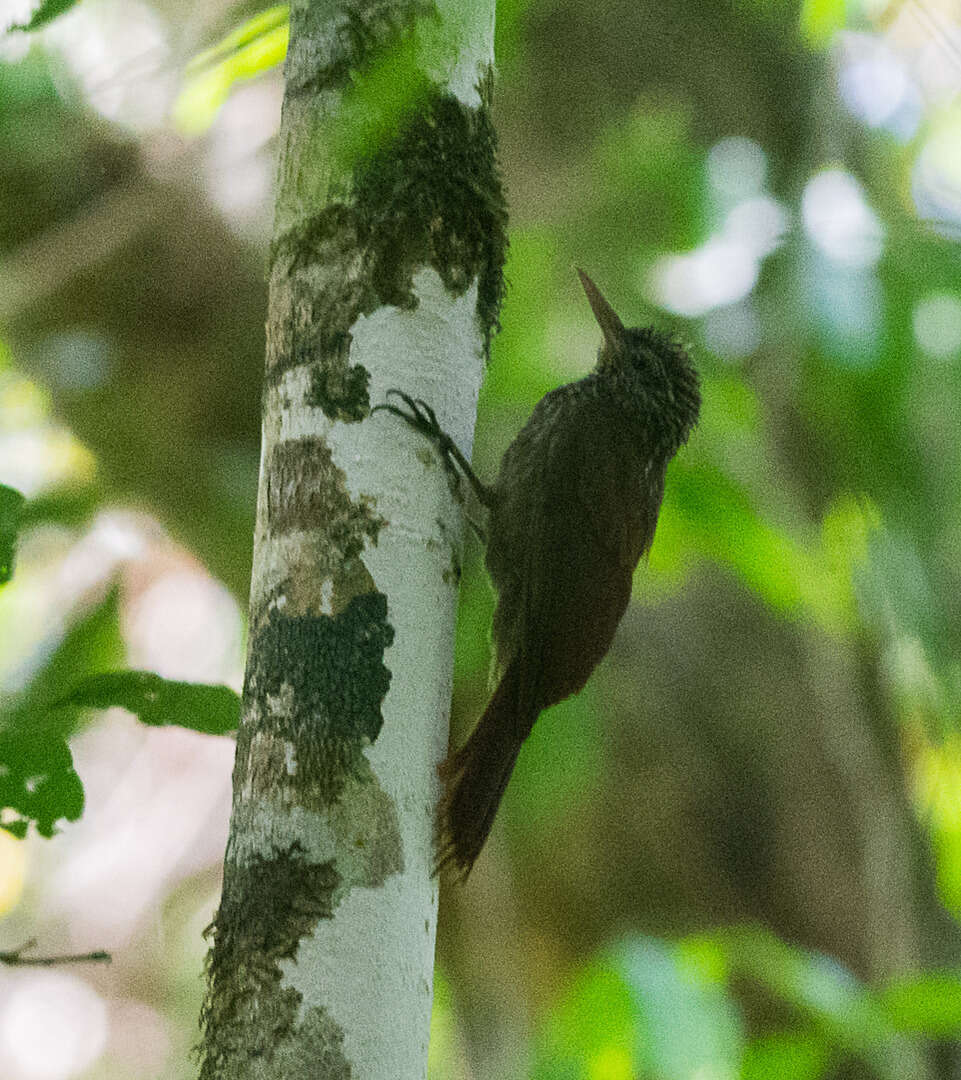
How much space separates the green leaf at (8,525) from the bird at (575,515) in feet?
2.84

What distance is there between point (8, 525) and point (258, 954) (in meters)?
0.52

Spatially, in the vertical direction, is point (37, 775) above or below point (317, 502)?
below

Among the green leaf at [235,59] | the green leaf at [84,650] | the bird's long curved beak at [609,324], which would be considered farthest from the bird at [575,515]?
the green leaf at [84,650]

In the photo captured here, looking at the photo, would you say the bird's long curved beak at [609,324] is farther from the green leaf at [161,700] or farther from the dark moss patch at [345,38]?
the green leaf at [161,700]

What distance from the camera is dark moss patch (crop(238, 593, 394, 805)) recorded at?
4.35 ft

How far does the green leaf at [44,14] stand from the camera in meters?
1.02

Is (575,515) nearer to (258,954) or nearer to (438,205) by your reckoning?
(438,205)

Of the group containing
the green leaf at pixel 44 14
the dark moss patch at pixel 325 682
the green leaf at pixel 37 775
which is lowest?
the green leaf at pixel 37 775

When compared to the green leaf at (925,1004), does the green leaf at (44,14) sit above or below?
above

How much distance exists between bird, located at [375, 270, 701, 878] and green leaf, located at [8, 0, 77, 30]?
1.05 meters

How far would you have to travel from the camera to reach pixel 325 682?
1354mm

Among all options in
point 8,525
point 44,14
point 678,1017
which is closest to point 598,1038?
point 678,1017

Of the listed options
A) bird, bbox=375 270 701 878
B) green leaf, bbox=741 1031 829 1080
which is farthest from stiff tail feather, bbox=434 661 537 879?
green leaf, bbox=741 1031 829 1080

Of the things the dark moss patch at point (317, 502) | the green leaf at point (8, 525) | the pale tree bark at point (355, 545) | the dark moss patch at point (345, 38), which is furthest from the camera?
the dark moss patch at point (345, 38)
